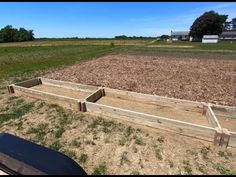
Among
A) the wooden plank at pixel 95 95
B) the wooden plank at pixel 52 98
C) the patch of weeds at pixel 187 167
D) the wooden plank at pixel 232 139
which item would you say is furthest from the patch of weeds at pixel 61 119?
the wooden plank at pixel 232 139

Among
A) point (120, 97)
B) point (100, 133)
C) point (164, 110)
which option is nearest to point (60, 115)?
point (100, 133)

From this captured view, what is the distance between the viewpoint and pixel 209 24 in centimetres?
6469

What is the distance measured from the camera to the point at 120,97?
6410 mm

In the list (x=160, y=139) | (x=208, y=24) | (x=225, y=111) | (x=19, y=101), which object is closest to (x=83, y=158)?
(x=160, y=139)

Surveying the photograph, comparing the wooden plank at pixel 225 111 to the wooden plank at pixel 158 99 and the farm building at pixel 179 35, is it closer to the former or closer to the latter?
the wooden plank at pixel 158 99

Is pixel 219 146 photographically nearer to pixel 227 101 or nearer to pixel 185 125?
pixel 185 125

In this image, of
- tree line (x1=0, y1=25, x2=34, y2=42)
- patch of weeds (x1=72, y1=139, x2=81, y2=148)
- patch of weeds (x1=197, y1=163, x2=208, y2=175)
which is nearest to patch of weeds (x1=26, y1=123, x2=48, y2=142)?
patch of weeds (x1=72, y1=139, x2=81, y2=148)

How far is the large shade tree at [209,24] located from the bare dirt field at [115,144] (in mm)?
72180

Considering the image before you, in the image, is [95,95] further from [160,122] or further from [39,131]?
[160,122]

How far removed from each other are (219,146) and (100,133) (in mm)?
2620

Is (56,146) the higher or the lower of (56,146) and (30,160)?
the lower

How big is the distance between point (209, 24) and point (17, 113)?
7345 centimetres

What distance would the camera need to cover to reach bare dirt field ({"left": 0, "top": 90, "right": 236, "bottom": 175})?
3279 millimetres

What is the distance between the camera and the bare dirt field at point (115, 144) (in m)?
3.28
